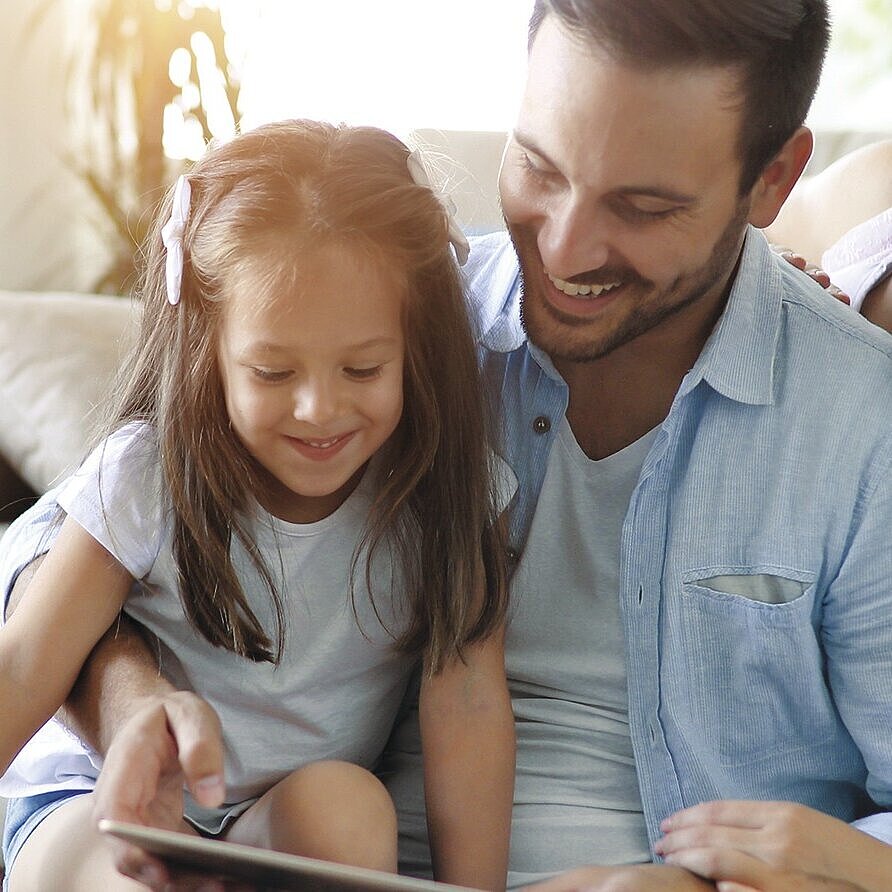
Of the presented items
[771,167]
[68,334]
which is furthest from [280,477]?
[68,334]

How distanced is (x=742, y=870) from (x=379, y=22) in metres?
2.40

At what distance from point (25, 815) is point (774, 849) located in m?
0.65

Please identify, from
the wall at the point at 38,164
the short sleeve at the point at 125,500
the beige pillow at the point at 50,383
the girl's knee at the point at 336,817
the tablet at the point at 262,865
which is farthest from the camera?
the wall at the point at 38,164

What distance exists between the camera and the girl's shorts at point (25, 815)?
113 centimetres

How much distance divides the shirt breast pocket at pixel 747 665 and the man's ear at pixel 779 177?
348 mm

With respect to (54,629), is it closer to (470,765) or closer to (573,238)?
(470,765)

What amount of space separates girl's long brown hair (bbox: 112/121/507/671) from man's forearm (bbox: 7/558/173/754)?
0.22ft

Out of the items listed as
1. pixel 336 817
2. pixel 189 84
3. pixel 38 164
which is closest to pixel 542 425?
pixel 336 817

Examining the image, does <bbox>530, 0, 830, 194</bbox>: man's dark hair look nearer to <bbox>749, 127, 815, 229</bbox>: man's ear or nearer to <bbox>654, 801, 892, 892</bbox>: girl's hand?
<bbox>749, 127, 815, 229</bbox>: man's ear

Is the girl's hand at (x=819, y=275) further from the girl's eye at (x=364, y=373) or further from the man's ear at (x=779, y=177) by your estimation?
the girl's eye at (x=364, y=373)

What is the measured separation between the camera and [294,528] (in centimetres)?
116

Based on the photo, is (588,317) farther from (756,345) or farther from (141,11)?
(141,11)

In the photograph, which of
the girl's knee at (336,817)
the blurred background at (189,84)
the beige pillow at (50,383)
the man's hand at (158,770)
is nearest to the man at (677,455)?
the girl's knee at (336,817)

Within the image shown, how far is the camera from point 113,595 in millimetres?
1110
